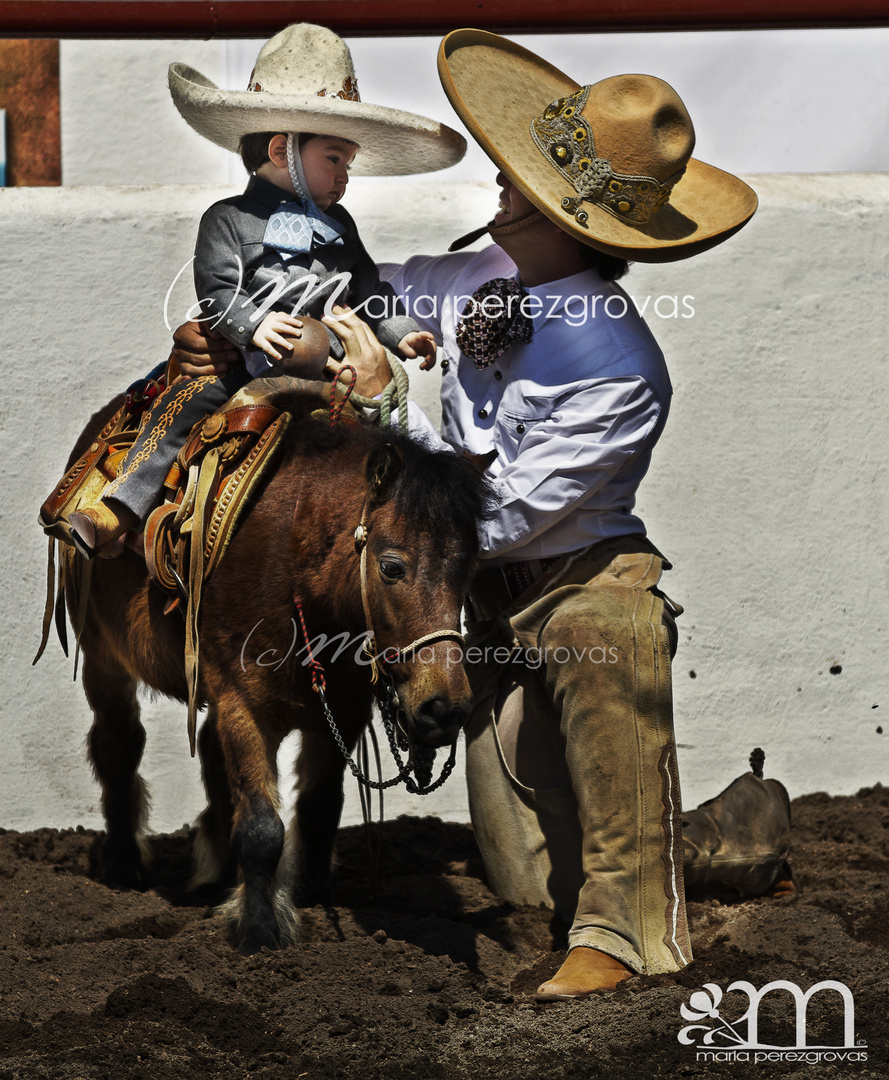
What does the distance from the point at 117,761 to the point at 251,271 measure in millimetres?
1745

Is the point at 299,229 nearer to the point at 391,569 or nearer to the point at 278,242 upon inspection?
the point at 278,242

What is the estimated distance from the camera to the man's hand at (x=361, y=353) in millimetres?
3562

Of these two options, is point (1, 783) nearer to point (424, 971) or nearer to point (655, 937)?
point (424, 971)

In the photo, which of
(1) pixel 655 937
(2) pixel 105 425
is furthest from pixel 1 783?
(1) pixel 655 937

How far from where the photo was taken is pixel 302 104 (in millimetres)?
3457

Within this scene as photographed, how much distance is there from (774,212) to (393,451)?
240 cm

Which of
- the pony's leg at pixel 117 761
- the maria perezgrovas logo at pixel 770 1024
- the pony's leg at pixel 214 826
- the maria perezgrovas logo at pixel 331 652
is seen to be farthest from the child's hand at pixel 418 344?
the maria perezgrovas logo at pixel 770 1024

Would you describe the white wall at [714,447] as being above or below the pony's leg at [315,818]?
above

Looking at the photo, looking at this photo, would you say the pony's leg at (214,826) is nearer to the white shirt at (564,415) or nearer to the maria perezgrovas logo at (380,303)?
the white shirt at (564,415)

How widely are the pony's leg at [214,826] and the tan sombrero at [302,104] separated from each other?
1.80 m

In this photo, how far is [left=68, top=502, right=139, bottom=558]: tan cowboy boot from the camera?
11.6 ft

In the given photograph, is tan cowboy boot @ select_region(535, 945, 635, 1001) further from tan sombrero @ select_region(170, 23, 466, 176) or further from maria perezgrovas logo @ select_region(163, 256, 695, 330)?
tan sombrero @ select_region(170, 23, 466, 176)

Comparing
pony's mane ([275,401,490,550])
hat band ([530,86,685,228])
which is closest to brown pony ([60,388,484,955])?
pony's mane ([275,401,490,550])

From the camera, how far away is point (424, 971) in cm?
320
